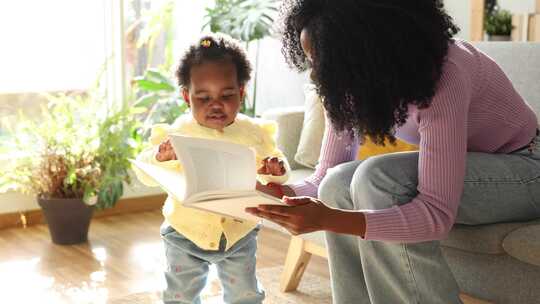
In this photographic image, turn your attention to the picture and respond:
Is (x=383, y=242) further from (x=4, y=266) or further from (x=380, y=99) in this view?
(x=4, y=266)

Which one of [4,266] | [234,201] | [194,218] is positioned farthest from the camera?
[4,266]

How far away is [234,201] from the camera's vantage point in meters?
1.62

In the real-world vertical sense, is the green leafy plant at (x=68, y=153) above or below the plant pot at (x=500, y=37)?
below

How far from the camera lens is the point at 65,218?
11.4 feet

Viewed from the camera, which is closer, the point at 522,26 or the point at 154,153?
the point at 154,153

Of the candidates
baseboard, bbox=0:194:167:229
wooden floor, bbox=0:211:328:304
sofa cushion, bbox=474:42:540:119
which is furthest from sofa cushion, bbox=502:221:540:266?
baseboard, bbox=0:194:167:229

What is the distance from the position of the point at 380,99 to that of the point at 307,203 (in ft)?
0.82

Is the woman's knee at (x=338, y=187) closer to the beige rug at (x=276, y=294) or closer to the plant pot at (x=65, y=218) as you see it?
the beige rug at (x=276, y=294)

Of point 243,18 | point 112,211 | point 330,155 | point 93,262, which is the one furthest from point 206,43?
point 112,211

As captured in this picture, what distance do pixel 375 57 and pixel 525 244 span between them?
0.55 meters

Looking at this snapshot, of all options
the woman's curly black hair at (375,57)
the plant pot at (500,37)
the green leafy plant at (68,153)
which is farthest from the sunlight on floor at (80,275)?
the plant pot at (500,37)

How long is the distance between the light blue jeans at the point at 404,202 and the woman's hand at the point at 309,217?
12 cm

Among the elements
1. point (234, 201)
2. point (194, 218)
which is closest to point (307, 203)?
point (234, 201)

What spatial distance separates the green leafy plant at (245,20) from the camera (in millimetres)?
3922
